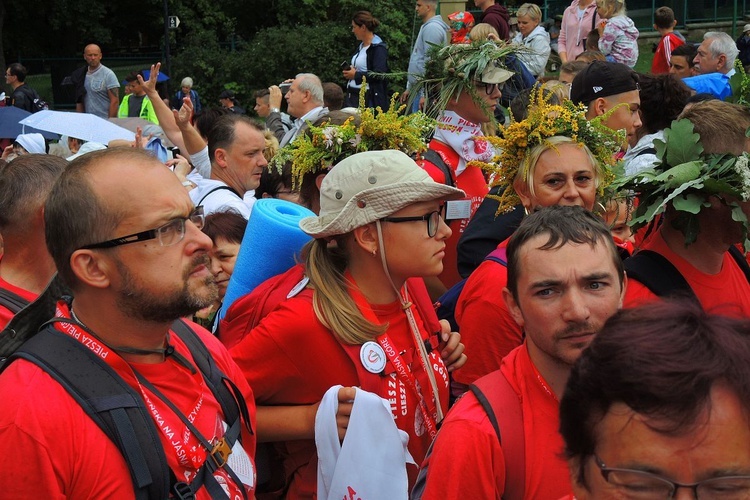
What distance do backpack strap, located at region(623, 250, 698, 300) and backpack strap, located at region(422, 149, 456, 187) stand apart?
2.10 metres

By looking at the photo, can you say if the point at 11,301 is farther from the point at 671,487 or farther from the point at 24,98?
the point at 24,98

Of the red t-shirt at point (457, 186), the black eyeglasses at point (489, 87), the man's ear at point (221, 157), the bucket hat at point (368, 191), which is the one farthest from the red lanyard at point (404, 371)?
the man's ear at point (221, 157)

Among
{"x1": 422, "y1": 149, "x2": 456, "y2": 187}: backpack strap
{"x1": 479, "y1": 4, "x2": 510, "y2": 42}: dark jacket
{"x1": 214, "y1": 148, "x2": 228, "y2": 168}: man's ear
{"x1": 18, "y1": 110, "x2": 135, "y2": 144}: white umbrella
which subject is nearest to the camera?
{"x1": 422, "y1": 149, "x2": 456, "y2": 187}: backpack strap

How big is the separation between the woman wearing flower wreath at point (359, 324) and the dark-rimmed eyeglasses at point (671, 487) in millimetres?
1620

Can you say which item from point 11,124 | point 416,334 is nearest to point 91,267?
point 416,334

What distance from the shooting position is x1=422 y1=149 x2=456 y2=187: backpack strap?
18.9ft

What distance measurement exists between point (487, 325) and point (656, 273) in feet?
2.48

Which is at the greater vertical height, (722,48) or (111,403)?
(111,403)

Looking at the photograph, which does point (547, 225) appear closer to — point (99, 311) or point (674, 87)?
point (99, 311)

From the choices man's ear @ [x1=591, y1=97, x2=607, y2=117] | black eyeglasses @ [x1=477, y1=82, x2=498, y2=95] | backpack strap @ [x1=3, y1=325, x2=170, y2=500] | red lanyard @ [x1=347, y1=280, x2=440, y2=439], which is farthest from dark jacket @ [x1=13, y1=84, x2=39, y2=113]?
backpack strap @ [x1=3, y1=325, x2=170, y2=500]

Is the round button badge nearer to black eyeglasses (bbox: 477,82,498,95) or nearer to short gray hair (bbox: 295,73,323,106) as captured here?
black eyeglasses (bbox: 477,82,498,95)

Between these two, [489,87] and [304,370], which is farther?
[489,87]

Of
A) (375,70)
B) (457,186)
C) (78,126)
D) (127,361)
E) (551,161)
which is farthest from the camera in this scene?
(375,70)

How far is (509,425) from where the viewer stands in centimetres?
271
